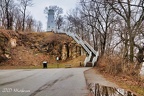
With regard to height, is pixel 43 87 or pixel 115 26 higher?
pixel 115 26

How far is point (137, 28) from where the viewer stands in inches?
818

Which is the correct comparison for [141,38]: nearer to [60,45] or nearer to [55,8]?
[60,45]

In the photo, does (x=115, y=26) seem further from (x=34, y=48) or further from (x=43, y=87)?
(x=43, y=87)

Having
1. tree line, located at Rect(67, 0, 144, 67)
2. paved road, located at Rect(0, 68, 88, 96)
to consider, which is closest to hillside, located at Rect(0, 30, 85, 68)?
tree line, located at Rect(67, 0, 144, 67)

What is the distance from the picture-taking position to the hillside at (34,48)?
36.7m

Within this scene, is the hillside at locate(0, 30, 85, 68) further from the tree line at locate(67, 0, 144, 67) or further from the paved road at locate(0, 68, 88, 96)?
the paved road at locate(0, 68, 88, 96)

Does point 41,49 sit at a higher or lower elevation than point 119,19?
lower

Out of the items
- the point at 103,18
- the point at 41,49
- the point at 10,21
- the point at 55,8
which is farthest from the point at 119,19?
the point at 55,8

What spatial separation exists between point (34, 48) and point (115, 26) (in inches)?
672

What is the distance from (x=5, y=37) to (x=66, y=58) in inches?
475

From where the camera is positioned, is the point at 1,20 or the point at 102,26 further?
the point at 1,20

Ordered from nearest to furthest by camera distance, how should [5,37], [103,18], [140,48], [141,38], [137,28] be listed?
[137,28]
[140,48]
[141,38]
[103,18]
[5,37]

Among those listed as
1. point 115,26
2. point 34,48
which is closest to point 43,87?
point 115,26

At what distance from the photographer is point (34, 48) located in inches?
1647
